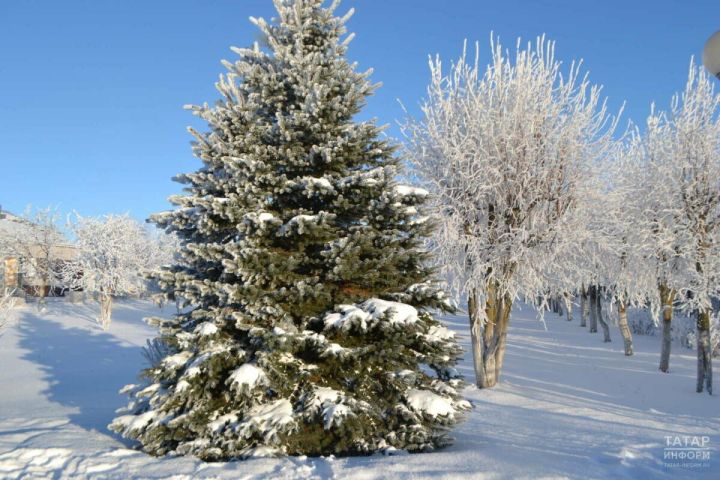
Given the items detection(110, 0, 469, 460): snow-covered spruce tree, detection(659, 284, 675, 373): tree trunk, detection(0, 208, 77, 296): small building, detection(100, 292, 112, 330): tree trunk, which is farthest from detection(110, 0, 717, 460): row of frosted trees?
detection(0, 208, 77, 296): small building

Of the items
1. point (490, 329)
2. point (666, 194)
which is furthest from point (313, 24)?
point (666, 194)

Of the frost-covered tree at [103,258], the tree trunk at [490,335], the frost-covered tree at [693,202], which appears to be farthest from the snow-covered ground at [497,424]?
the frost-covered tree at [103,258]

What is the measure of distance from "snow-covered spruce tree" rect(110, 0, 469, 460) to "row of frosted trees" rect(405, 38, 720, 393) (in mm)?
4693

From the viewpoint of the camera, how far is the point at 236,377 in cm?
543

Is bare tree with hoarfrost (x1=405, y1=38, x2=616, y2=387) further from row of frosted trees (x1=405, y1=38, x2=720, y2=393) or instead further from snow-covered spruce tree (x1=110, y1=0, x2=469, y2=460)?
snow-covered spruce tree (x1=110, y1=0, x2=469, y2=460)

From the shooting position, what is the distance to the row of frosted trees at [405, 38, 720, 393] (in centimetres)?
1102

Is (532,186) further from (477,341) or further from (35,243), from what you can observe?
(35,243)

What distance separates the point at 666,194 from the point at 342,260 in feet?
34.8

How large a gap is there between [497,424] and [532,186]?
5603mm

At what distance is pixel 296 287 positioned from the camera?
623 cm

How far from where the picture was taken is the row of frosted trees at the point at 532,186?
1102 centimetres

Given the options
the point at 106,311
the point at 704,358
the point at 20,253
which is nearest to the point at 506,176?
the point at 704,358

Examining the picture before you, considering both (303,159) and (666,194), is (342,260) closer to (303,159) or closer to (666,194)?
(303,159)

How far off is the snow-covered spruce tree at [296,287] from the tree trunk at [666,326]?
37.5 ft
